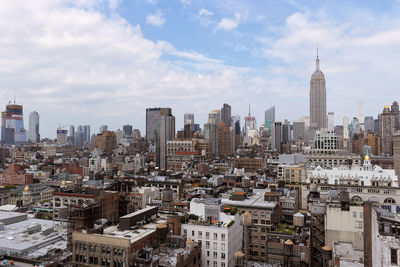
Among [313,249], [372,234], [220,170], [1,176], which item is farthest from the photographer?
[220,170]

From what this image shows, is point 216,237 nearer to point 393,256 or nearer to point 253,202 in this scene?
point 253,202

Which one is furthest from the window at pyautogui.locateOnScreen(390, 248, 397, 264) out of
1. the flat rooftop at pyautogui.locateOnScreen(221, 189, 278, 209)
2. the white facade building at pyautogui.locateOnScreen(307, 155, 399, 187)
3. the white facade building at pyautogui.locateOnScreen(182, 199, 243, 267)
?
the white facade building at pyautogui.locateOnScreen(307, 155, 399, 187)

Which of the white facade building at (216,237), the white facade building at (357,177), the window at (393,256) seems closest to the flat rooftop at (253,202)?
the white facade building at (216,237)

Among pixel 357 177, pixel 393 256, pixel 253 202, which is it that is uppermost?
pixel 393 256

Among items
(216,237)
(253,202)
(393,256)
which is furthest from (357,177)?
(393,256)

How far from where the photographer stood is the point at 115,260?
4916 cm

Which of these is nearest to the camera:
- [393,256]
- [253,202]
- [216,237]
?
[393,256]

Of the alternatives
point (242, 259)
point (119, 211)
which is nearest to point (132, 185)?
point (119, 211)

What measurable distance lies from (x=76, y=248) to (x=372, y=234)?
43.6m

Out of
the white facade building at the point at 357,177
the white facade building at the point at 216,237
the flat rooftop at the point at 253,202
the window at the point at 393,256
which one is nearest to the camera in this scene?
the window at the point at 393,256

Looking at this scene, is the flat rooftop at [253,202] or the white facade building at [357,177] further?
the white facade building at [357,177]

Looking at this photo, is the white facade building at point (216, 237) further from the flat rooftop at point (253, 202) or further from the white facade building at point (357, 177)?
the white facade building at point (357, 177)

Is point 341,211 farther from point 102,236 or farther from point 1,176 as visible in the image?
point 1,176

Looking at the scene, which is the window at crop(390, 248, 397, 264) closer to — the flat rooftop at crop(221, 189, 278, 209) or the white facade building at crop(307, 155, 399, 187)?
the flat rooftop at crop(221, 189, 278, 209)
